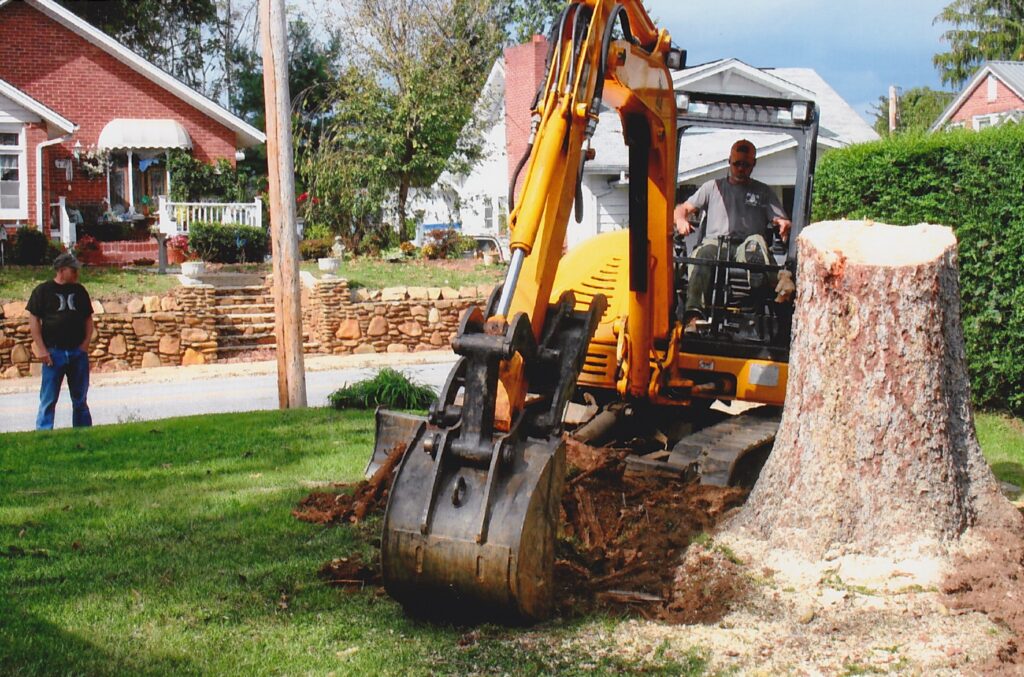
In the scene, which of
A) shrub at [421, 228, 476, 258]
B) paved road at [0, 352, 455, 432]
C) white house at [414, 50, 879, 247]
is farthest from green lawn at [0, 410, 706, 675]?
shrub at [421, 228, 476, 258]

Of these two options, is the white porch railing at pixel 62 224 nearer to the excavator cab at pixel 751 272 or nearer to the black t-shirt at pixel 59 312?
the black t-shirt at pixel 59 312

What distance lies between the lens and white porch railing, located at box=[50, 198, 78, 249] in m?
24.5

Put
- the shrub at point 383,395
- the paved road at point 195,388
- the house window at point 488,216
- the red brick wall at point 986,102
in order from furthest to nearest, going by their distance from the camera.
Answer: the red brick wall at point 986,102 → the house window at point 488,216 → the paved road at point 195,388 → the shrub at point 383,395

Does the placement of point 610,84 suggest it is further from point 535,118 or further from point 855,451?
point 855,451

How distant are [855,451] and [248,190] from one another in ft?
89.5

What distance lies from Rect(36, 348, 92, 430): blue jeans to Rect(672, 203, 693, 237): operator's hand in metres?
6.23

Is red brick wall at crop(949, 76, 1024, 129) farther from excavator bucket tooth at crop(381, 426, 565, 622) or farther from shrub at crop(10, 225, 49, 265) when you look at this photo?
excavator bucket tooth at crop(381, 426, 565, 622)

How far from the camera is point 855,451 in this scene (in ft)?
17.1

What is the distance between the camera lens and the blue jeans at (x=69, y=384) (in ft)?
35.2

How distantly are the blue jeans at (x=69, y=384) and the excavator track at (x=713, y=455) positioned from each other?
6.31m

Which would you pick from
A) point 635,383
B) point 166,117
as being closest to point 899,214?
point 635,383

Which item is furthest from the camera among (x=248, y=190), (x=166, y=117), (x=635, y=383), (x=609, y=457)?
(x=248, y=190)

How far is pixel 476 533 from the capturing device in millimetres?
4438

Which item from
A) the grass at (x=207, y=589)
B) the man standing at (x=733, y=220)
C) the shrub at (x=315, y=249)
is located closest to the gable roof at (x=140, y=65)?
the shrub at (x=315, y=249)
